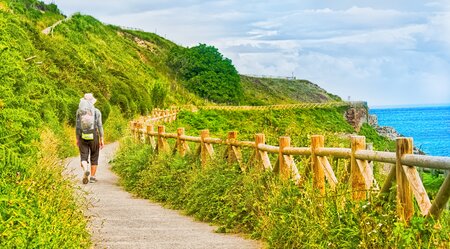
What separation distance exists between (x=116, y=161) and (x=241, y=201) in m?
12.0

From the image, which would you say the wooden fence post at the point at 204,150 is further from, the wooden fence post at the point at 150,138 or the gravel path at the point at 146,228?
the wooden fence post at the point at 150,138

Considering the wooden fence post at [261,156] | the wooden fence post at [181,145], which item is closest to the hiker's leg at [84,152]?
the wooden fence post at [181,145]

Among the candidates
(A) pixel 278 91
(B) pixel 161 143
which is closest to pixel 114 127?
(B) pixel 161 143

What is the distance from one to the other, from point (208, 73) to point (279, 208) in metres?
102

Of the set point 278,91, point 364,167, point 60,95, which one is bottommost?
point 364,167

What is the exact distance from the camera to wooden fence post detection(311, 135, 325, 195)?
10.1m

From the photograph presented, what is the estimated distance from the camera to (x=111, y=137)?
3934cm

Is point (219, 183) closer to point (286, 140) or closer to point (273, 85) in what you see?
point (286, 140)

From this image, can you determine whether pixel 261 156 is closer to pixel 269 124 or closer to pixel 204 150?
pixel 204 150

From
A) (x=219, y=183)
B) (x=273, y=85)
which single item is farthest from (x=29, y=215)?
(x=273, y=85)

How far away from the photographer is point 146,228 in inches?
493

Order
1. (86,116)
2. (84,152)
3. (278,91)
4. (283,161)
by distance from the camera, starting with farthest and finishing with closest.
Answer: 1. (278,91)
2. (84,152)
3. (86,116)
4. (283,161)

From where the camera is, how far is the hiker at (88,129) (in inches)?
722

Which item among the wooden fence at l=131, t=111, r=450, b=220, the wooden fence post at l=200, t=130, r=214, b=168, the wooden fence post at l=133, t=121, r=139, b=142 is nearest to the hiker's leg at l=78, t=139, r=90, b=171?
the wooden fence post at l=200, t=130, r=214, b=168
